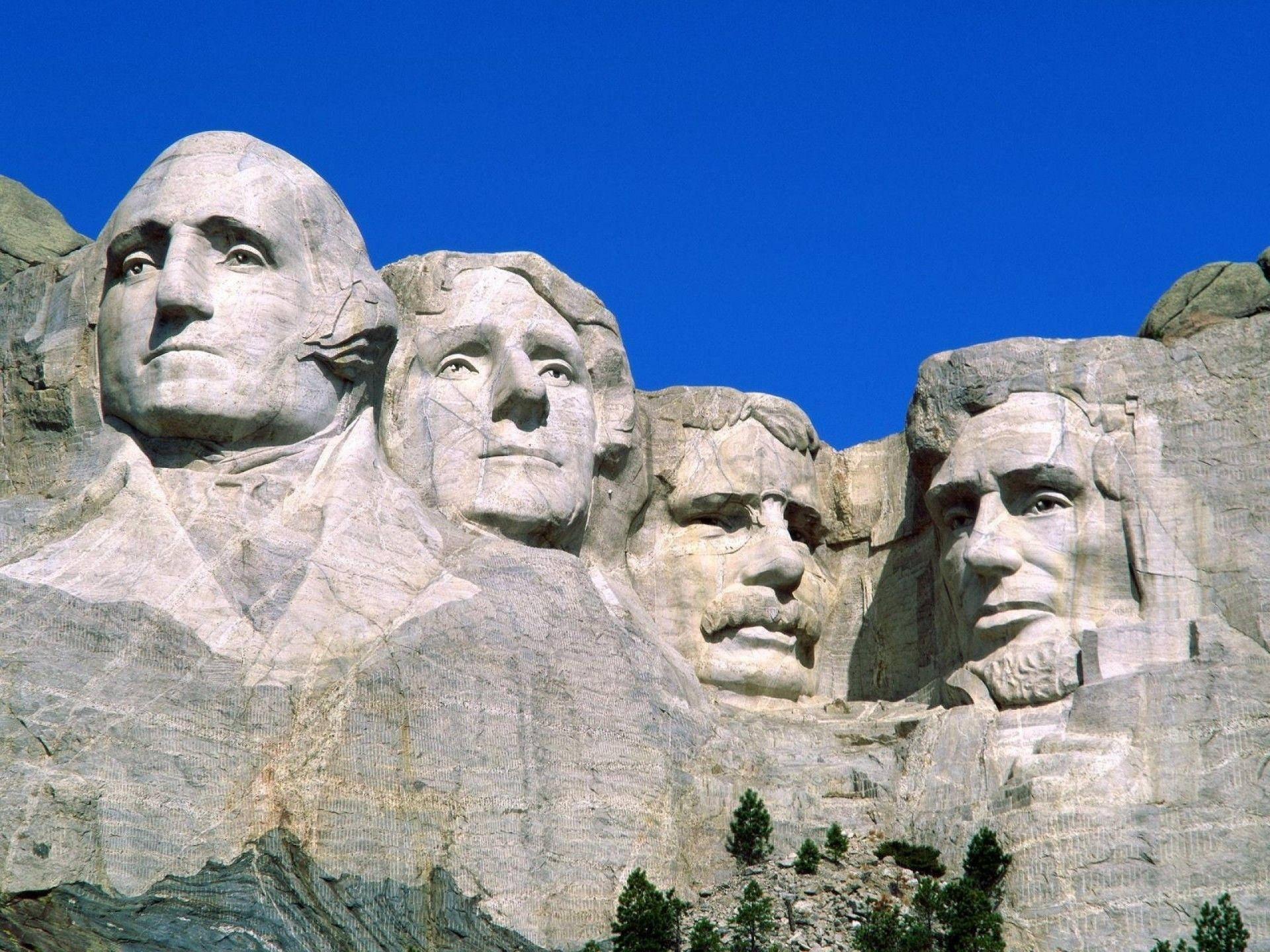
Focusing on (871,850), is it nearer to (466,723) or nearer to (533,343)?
(466,723)

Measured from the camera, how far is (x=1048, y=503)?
20969 mm

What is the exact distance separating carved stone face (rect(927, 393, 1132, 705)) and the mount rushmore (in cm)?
3

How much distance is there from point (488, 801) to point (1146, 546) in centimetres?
503

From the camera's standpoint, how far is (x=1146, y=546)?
20.7 meters

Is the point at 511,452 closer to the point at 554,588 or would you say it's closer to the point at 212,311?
the point at 554,588

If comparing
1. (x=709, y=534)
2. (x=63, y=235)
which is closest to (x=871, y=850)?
(x=709, y=534)

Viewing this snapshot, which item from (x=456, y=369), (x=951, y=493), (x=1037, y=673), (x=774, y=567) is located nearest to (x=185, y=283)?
(x=456, y=369)

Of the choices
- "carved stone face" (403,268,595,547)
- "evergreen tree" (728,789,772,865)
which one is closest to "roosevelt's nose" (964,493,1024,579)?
"evergreen tree" (728,789,772,865)

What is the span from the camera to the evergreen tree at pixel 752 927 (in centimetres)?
1800

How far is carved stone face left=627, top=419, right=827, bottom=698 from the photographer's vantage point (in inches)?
856

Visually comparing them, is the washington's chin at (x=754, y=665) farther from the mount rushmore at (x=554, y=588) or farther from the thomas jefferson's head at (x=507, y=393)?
the thomas jefferson's head at (x=507, y=393)

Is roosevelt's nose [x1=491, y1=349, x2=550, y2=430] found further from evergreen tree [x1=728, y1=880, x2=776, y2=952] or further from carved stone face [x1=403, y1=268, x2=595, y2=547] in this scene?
evergreen tree [x1=728, y1=880, x2=776, y2=952]

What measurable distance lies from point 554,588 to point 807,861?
237 centimetres

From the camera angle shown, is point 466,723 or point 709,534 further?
point 709,534
